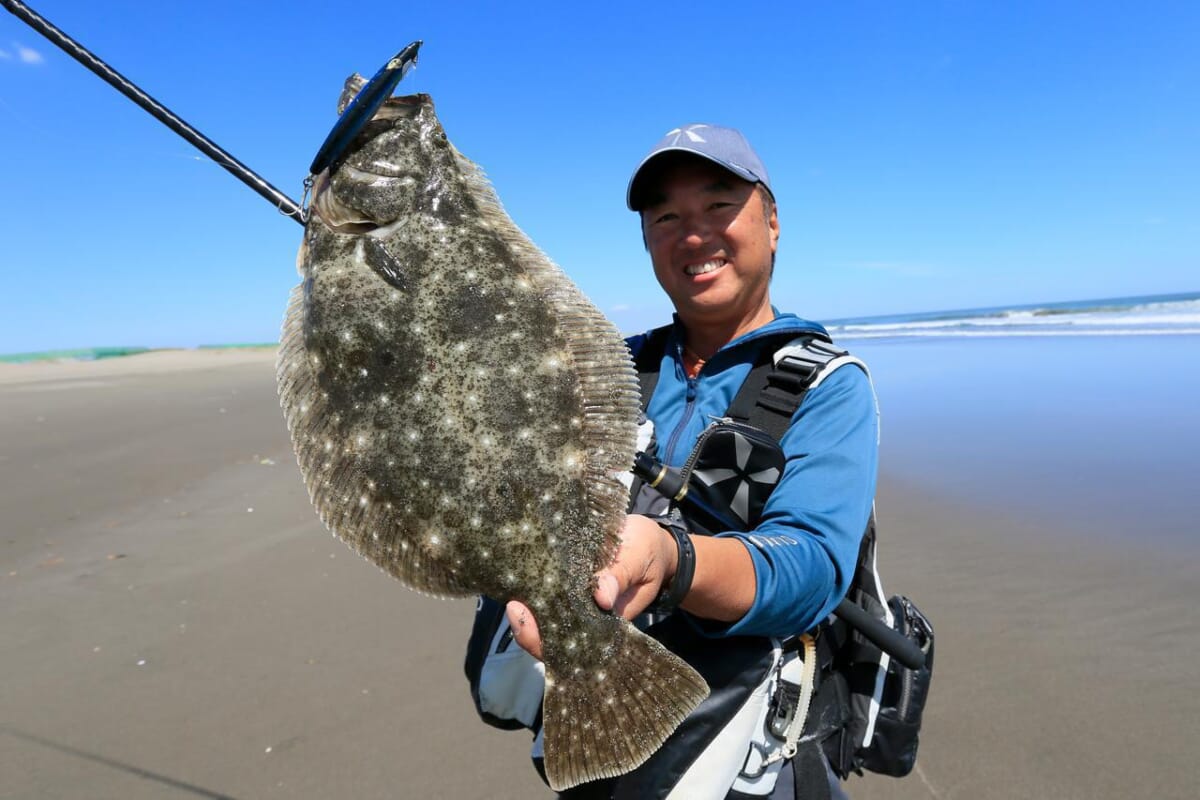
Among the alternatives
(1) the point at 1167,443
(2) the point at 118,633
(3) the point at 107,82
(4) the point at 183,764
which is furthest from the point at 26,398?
(1) the point at 1167,443

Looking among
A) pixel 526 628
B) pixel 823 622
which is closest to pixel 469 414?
pixel 526 628

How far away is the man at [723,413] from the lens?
1.68 m

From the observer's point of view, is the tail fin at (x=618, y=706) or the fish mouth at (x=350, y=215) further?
the fish mouth at (x=350, y=215)

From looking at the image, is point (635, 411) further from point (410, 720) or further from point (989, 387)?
point (989, 387)

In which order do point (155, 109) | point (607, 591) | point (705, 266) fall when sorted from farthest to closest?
1. point (705, 266)
2. point (155, 109)
3. point (607, 591)

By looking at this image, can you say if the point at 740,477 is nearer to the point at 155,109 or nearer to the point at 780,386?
the point at 780,386

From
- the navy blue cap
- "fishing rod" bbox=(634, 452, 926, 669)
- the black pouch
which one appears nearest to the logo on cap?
the navy blue cap

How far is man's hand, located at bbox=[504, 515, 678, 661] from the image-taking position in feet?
5.36

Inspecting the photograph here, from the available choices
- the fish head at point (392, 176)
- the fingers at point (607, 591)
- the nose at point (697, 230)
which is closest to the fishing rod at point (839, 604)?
the fingers at point (607, 591)

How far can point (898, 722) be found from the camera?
2.32 metres

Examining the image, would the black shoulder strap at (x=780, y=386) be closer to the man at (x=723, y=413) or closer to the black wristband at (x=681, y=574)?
the man at (x=723, y=413)

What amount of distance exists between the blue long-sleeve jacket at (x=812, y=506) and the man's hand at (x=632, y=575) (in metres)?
0.23

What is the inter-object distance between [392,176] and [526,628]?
126cm

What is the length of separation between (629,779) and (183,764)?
3.11 metres
